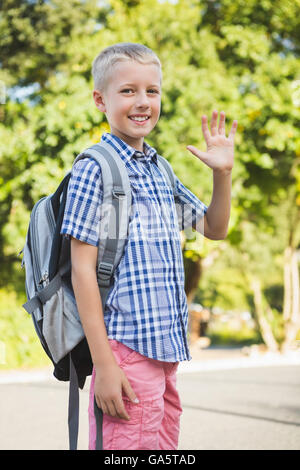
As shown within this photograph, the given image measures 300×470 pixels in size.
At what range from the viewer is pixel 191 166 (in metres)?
11.3

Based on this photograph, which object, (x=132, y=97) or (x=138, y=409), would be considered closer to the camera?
Result: (x=138, y=409)

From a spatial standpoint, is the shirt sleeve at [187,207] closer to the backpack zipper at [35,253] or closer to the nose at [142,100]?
the nose at [142,100]

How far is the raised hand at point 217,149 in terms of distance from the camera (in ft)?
7.00

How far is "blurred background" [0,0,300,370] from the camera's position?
1117cm

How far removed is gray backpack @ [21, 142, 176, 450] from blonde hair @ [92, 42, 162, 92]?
24 cm

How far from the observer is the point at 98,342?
1797mm

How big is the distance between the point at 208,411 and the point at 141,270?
4859 mm

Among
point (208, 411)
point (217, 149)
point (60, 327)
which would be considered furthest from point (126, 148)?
point (208, 411)

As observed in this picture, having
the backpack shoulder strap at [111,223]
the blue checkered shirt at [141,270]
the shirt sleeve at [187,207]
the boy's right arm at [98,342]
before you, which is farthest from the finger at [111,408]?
the shirt sleeve at [187,207]

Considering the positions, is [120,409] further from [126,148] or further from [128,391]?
[126,148]

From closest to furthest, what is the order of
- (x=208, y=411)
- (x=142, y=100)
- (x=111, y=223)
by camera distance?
(x=111, y=223) → (x=142, y=100) → (x=208, y=411)

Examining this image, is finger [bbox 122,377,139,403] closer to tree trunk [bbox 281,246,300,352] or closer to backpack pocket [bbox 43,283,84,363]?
backpack pocket [bbox 43,283,84,363]

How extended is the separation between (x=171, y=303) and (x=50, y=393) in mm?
6264
